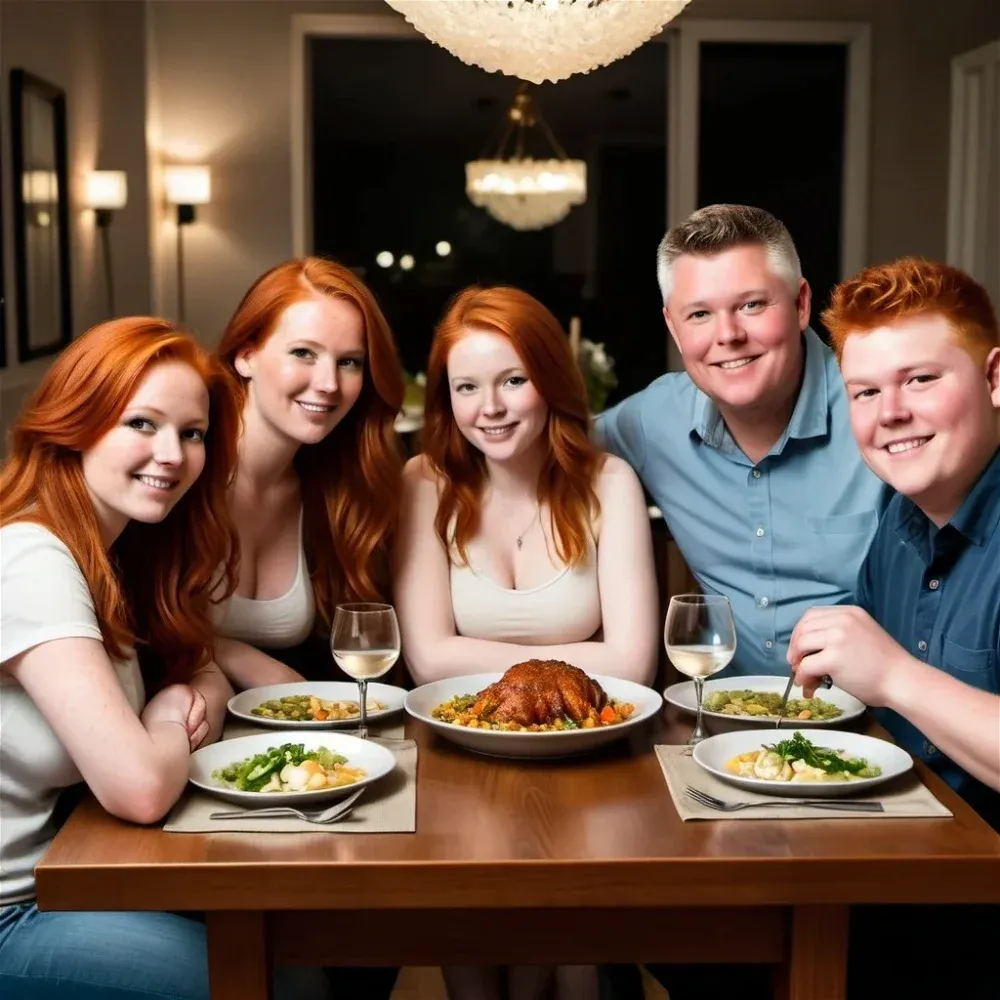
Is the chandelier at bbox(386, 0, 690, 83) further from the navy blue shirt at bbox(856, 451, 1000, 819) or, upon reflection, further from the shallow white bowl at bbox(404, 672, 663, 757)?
the shallow white bowl at bbox(404, 672, 663, 757)

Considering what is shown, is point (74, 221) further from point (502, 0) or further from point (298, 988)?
point (298, 988)

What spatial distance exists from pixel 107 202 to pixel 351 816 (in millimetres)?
5356

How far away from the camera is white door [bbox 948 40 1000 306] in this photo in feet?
20.6

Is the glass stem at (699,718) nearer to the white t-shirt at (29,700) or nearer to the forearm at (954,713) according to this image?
the forearm at (954,713)

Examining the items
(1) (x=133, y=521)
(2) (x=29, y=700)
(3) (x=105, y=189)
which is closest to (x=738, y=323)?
(1) (x=133, y=521)

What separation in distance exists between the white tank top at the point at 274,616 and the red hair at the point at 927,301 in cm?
102

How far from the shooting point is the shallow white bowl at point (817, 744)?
147 centimetres

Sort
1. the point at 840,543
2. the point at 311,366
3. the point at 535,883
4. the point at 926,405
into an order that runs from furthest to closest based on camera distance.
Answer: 1. the point at 840,543
2. the point at 311,366
3. the point at 926,405
4. the point at 535,883

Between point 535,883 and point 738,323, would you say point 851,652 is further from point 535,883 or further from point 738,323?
point 738,323

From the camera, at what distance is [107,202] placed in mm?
6227

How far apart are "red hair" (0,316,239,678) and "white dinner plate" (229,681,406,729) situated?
0.28 feet

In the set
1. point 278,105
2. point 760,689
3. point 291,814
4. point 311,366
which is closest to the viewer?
point 291,814

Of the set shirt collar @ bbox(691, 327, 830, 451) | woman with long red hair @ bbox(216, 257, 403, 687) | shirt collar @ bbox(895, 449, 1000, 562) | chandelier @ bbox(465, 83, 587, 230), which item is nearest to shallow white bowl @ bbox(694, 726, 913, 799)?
shirt collar @ bbox(895, 449, 1000, 562)

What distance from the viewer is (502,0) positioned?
7.73ft
